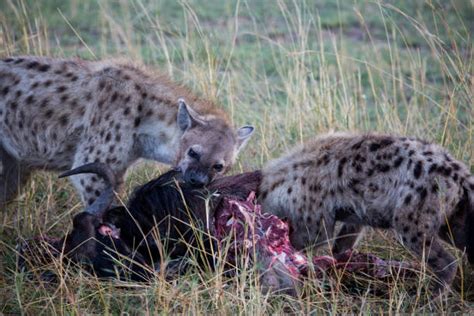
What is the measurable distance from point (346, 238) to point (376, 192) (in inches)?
20.7

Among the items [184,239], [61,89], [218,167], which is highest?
[61,89]

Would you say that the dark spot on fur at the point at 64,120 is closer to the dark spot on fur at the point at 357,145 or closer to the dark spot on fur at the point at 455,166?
the dark spot on fur at the point at 357,145

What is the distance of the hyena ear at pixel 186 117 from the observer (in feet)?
17.4

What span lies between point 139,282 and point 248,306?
0.53 metres

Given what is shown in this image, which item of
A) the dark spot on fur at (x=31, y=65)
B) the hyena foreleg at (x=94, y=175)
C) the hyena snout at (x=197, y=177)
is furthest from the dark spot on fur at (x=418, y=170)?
the dark spot on fur at (x=31, y=65)

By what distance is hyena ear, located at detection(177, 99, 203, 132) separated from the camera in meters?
5.30

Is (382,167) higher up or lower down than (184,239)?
higher up

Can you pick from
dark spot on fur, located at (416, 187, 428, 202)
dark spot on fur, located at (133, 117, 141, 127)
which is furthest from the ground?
dark spot on fur, located at (133, 117, 141, 127)

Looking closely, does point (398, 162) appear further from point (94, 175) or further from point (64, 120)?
point (64, 120)

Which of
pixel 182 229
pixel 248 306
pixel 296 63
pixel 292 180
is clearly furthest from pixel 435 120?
pixel 248 306

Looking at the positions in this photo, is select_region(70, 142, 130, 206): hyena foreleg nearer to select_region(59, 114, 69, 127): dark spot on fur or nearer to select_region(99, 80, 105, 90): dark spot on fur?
select_region(59, 114, 69, 127): dark spot on fur

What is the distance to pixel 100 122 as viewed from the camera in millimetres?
5289

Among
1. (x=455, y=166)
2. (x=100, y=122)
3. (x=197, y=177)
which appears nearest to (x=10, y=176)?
Result: (x=100, y=122)

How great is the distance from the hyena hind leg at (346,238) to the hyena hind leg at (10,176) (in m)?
1.86
